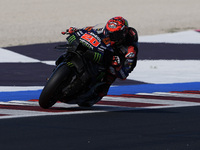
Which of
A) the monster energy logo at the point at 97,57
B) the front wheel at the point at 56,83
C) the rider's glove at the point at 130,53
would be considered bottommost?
the front wheel at the point at 56,83

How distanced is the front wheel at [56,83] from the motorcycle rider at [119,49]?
251mm

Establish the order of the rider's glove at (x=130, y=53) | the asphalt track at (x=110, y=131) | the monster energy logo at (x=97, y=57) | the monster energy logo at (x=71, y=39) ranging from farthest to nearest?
the rider's glove at (x=130, y=53), the monster energy logo at (x=71, y=39), the monster energy logo at (x=97, y=57), the asphalt track at (x=110, y=131)

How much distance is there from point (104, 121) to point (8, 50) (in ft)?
37.6

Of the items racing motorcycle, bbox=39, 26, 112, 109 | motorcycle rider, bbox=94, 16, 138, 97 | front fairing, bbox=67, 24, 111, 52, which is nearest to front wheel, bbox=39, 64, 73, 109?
racing motorcycle, bbox=39, 26, 112, 109

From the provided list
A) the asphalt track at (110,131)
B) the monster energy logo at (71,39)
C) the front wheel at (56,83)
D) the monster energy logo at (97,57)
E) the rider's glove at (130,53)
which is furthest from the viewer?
the rider's glove at (130,53)

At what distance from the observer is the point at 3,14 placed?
38188 millimetres

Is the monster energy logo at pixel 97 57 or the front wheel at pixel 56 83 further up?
the monster energy logo at pixel 97 57

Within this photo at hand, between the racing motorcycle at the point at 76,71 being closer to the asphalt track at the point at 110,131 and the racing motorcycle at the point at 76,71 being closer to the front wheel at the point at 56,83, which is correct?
the front wheel at the point at 56,83

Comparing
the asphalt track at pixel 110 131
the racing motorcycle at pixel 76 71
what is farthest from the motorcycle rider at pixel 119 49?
the asphalt track at pixel 110 131

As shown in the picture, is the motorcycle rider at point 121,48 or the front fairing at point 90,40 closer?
the front fairing at point 90,40

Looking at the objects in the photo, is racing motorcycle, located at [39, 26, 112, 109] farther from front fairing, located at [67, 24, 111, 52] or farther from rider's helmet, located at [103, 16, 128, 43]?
rider's helmet, located at [103, 16, 128, 43]

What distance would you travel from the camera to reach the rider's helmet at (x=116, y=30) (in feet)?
33.0

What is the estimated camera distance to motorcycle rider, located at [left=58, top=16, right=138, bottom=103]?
32.7ft

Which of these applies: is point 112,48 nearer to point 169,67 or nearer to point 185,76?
point 185,76
